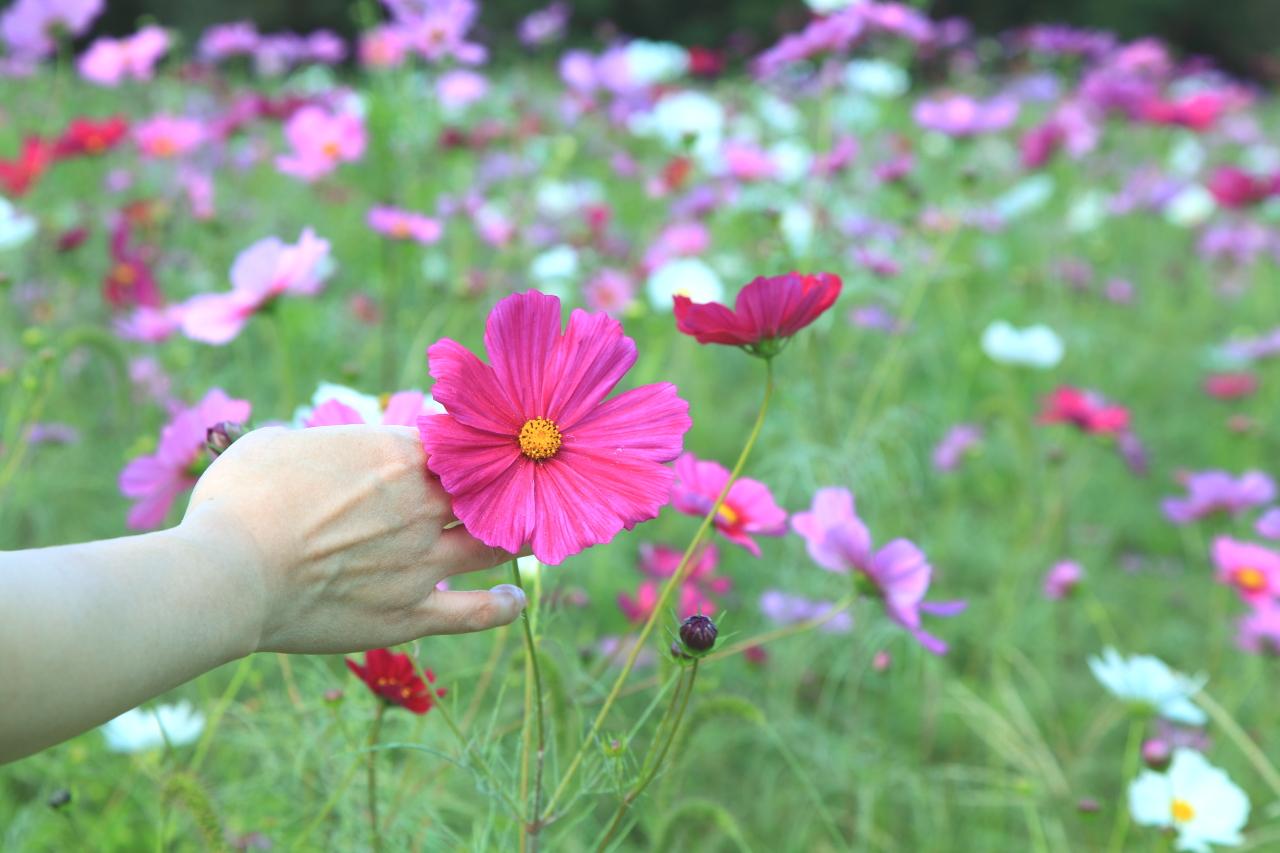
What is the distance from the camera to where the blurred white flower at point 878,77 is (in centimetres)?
234

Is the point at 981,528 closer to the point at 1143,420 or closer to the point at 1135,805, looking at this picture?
the point at 1143,420

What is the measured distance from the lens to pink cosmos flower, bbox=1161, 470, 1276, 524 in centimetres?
143

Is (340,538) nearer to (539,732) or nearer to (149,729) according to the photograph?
(539,732)

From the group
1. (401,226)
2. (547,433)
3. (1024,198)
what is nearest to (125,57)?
(401,226)

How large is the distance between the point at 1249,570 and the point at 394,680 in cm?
101

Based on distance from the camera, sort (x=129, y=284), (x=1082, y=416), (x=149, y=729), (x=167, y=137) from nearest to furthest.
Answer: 1. (x=149, y=729)
2. (x=1082, y=416)
3. (x=129, y=284)
4. (x=167, y=137)

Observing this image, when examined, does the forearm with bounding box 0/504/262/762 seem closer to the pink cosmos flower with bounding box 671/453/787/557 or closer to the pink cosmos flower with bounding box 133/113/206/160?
the pink cosmos flower with bounding box 671/453/787/557

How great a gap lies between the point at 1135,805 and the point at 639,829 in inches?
20.6

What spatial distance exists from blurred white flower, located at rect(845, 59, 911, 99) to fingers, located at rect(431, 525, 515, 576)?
197cm

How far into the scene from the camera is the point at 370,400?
2.39 feet

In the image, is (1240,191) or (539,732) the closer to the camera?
(539,732)

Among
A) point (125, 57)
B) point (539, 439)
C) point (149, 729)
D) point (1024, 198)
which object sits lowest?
point (1024, 198)

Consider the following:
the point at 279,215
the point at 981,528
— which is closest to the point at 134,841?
the point at 981,528

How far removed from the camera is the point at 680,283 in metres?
1.72
